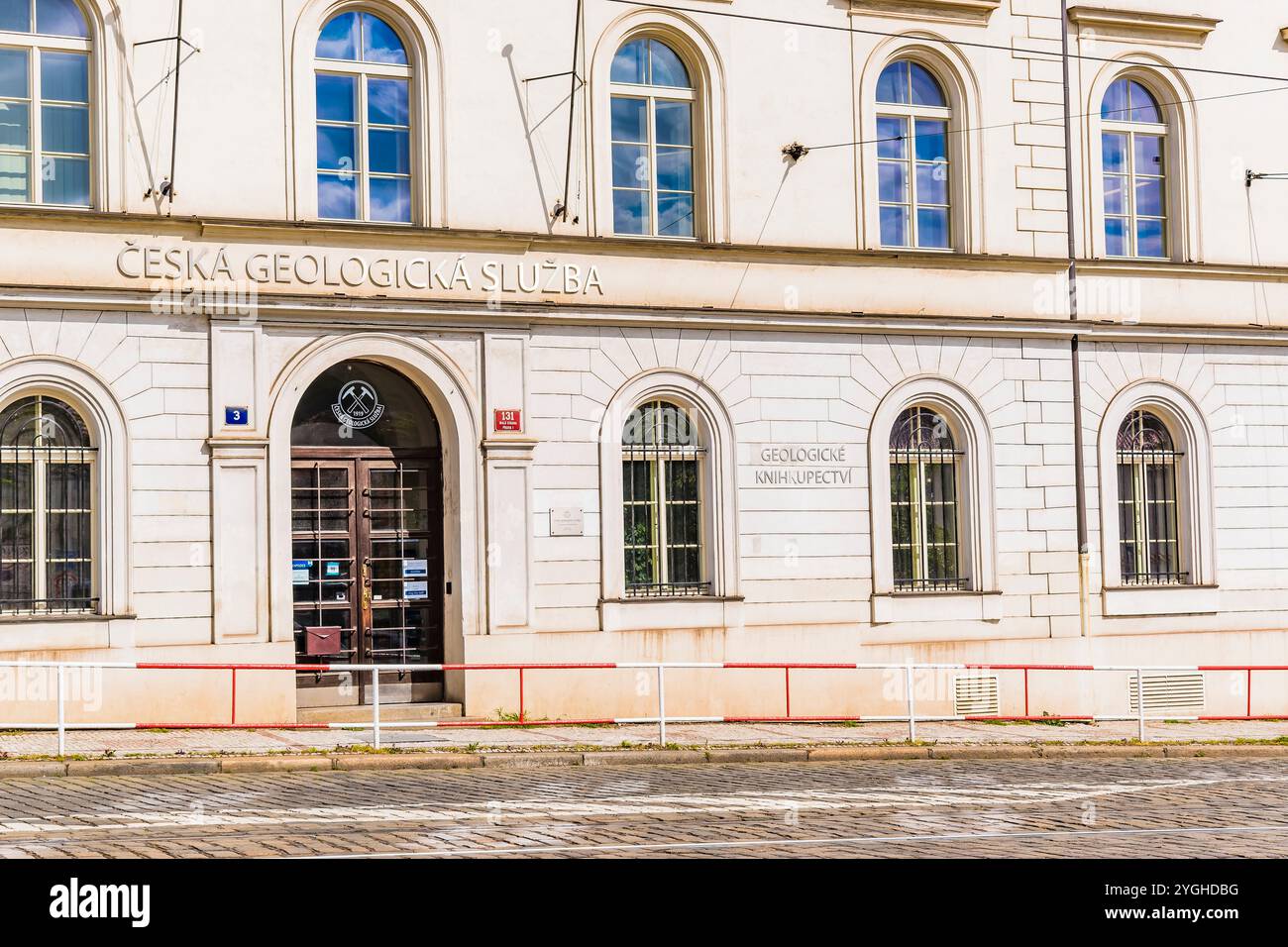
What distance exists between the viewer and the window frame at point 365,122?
60.0ft

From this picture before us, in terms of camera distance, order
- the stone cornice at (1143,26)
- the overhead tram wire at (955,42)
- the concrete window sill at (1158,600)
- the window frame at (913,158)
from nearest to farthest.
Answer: the overhead tram wire at (955,42)
the window frame at (913,158)
the concrete window sill at (1158,600)
the stone cornice at (1143,26)

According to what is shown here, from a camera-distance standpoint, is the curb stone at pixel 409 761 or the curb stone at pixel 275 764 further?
the curb stone at pixel 409 761

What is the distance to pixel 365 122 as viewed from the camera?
18.5 metres

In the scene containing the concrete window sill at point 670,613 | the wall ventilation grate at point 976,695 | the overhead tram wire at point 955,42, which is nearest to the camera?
the concrete window sill at point 670,613

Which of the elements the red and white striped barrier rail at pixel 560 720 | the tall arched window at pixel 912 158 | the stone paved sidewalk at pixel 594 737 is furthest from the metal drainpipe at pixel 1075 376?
the stone paved sidewalk at pixel 594 737

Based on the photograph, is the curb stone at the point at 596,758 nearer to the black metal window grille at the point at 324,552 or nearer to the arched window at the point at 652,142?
the black metal window grille at the point at 324,552

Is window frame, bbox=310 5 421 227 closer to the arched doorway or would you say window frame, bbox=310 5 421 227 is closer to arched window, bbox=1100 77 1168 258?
the arched doorway

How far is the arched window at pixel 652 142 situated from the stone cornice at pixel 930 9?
2573mm

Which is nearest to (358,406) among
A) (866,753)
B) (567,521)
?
(567,521)

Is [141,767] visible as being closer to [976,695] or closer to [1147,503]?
[976,695]

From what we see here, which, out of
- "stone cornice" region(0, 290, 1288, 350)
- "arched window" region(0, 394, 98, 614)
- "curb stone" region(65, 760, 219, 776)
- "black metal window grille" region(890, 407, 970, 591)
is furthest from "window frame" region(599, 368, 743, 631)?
"curb stone" region(65, 760, 219, 776)

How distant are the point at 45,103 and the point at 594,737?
8784 millimetres

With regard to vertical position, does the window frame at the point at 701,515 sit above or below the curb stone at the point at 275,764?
above

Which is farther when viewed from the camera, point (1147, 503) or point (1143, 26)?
point (1147, 503)
